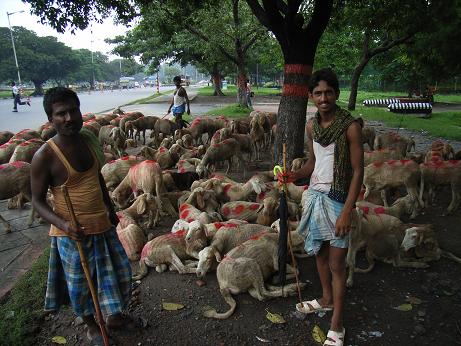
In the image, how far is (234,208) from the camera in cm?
589

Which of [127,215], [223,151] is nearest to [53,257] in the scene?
[127,215]

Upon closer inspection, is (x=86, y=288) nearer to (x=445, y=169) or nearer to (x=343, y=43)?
(x=445, y=169)

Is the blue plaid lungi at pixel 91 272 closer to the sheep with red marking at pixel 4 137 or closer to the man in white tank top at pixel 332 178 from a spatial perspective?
the man in white tank top at pixel 332 178

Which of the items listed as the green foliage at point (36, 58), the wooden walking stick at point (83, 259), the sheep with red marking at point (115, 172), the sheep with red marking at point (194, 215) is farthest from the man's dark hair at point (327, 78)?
the green foliage at point (36, 58)

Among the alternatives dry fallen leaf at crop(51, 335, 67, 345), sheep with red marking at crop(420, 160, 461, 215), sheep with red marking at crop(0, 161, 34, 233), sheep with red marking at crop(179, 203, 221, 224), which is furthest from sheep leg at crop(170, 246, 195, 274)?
sheep with red marking at crop(420, 160, 461, 215)

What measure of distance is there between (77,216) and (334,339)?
2.39 m

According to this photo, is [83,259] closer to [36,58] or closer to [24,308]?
[24,308]

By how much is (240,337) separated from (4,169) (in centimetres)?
516

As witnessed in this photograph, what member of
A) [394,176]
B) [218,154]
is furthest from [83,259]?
[218,154]

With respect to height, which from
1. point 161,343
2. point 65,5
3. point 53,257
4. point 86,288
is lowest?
point 161,343

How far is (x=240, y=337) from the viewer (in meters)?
3.44

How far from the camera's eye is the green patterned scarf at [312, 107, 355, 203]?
9.57ft

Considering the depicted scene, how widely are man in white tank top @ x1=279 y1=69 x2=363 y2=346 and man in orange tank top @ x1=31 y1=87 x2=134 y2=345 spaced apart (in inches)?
66.9

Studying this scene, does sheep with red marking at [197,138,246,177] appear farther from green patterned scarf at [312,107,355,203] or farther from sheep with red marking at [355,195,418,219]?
green patterned scarf at [312,107,355,203]
